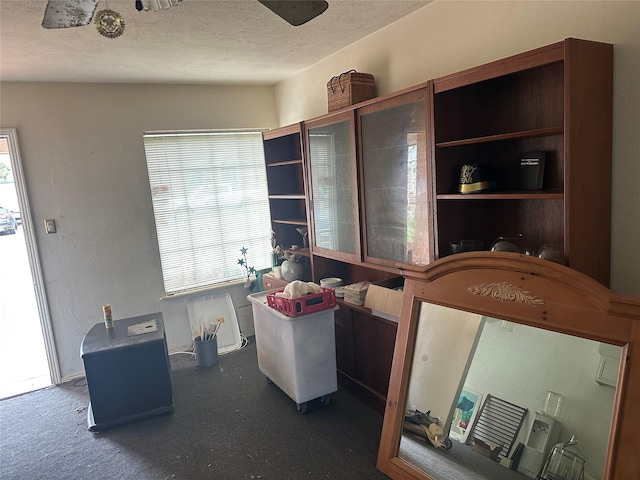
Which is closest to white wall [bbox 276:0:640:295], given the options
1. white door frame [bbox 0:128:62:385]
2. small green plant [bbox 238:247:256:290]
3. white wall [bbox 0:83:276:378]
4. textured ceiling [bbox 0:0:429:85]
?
textured ceiling [bbox 0:0:429:85]

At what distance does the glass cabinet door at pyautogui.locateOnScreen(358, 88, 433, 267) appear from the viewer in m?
2.22

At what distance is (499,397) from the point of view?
1.75m

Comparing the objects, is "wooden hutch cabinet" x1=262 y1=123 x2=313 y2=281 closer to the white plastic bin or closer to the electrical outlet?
the white plastic bin

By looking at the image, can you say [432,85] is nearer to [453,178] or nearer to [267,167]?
[453,178]

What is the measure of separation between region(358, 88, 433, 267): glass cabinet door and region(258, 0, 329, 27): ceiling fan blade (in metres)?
0.84

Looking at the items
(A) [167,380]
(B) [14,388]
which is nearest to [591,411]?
(A) [167,380]

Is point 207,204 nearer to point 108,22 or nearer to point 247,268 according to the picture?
point 247,268

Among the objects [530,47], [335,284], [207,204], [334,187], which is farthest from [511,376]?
[207,204]

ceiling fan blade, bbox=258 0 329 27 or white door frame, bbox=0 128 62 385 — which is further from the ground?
A: ceiling fan blade, bbox=258 0 329 27

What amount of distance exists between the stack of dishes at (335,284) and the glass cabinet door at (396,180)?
1.41 feet

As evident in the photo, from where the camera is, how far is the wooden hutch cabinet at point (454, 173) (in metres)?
1.60

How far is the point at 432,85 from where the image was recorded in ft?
6.71

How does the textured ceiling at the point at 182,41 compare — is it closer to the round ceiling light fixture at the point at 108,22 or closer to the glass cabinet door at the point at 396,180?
the glass cabinet door at the point at 396,180

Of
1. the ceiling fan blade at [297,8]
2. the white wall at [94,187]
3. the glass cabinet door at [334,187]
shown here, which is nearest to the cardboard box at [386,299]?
the glass cabinet door at [334,187]
